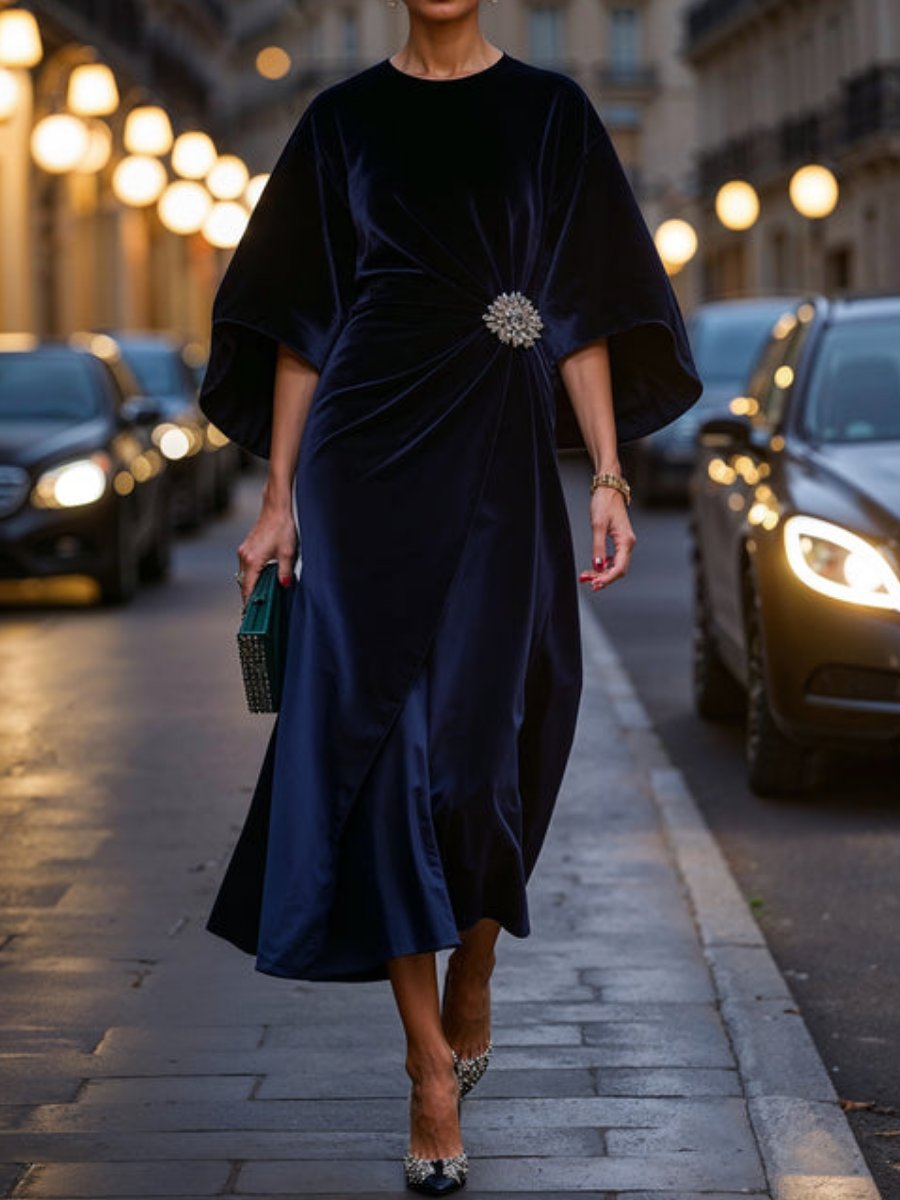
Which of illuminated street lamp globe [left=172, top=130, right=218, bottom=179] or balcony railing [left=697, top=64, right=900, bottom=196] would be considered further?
balcony railing [left=697, top=64, right=900, bottom=196]

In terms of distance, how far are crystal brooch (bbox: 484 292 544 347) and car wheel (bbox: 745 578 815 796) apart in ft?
14.5

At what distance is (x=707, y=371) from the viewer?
26.0 m

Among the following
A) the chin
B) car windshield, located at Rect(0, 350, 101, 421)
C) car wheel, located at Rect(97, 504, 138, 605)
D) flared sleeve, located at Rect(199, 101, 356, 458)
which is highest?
the chin

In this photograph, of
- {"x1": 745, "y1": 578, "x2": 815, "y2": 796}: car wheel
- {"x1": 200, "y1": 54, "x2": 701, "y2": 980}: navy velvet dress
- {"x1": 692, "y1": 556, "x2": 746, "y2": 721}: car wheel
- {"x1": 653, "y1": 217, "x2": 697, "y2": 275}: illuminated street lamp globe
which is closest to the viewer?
{"x1": 200, "y1": 54, "x2": 701, "y2": 980}: navy velvet dress

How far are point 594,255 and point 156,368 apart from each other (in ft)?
67.1

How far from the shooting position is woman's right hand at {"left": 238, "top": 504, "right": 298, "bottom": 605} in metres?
4.88

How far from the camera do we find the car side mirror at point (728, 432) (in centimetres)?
1009

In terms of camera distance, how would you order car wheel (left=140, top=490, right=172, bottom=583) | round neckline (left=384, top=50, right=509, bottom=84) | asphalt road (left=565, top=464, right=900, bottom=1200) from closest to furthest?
round neckline (left=384, top=50, right=509, bottom=84)
asphalt road (left=565, top=464, right=900, bottom=1200)
car wheel (left=140, top=490, right=172, bottom=583)

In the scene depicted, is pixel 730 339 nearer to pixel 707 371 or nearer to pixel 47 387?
pixel 707 371

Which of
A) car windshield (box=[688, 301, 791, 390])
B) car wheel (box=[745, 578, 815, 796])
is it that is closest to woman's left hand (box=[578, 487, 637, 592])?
car wheel (box=[745, 578, 815, 796])

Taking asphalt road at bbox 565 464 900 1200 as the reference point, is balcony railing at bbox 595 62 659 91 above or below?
above

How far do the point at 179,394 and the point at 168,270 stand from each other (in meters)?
37.9

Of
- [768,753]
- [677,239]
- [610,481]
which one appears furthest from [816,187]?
[610,481]

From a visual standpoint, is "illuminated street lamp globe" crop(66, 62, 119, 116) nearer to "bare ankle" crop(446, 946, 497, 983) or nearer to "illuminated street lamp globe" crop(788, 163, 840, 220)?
"illuminated street lamp globe" crop(788, 163, 840, 220)
